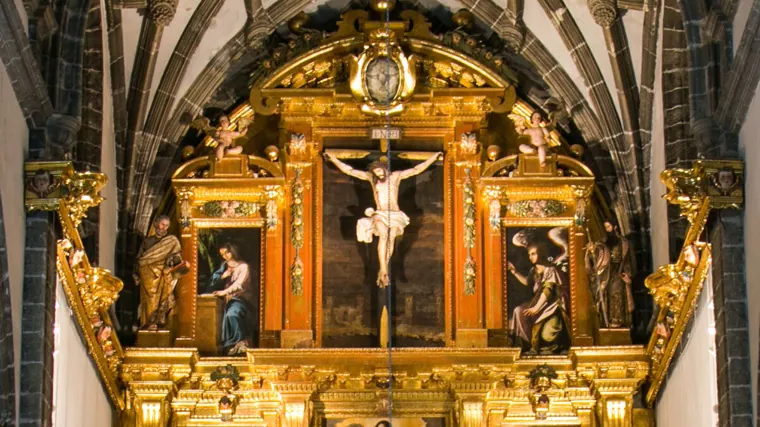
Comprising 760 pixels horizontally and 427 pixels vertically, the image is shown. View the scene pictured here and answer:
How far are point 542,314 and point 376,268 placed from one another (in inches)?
Result: 97.6

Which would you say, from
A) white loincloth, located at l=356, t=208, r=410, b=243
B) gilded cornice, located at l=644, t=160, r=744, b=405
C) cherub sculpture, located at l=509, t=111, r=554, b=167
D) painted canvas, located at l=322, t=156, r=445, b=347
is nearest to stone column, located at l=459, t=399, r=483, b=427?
painted canvas, located at l=322, t=156, r=445, b=347

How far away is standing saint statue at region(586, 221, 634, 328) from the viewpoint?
3145cm

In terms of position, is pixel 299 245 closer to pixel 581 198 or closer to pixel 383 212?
pixel 383 212

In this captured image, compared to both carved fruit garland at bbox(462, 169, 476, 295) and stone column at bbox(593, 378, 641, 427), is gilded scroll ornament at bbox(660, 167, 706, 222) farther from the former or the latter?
carved fruit garland at bbox(462, 169, 476, 295)

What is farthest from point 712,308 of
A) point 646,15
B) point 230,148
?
point 230,148

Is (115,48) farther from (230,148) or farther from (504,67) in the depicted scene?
(504,67)

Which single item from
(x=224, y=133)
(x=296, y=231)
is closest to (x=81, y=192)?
(x=296, y=231)

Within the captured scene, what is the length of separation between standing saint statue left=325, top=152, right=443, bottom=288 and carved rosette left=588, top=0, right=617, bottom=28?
3.07 metres

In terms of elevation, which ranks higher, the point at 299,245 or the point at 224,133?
the point at 224,133

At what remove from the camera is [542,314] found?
31.8 meters

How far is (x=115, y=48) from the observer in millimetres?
31312

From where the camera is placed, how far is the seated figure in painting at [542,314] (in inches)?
1248

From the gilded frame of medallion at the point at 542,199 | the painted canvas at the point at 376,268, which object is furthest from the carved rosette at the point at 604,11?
the painted canvas at the point at 376,268

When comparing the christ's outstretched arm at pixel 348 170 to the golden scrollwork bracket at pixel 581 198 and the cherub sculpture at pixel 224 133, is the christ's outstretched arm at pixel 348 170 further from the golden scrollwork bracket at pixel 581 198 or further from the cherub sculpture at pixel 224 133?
the golden scrollwork bracket at pixel 581 198
